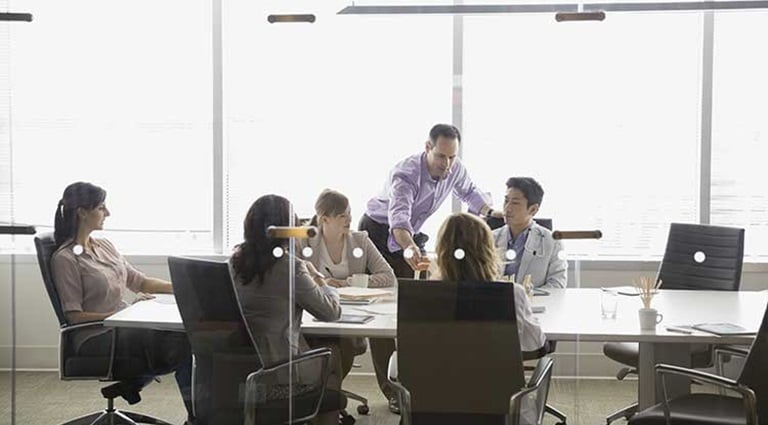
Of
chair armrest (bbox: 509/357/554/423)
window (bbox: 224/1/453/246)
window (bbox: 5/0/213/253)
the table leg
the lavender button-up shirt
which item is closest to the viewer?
chair armrest (bbox: 509/357/554/423)

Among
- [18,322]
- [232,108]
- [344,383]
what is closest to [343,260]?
[344,383]

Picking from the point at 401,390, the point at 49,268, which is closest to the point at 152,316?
the point at 49,268

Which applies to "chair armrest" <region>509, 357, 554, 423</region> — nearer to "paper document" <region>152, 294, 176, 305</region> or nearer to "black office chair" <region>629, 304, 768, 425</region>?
"black office chair" <region>629, 304, 768, 425</region>

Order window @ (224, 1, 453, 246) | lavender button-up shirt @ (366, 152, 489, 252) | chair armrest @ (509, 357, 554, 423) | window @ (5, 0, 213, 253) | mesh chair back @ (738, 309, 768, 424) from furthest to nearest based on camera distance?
1. window @ (5, 0, 213, 253)
2. window @ (224, 1, 453, 246)
3. lavender button-up shirt @ (366, 152, 489, 252)
4. chair armrest @ (509, 357, 554, 423)
5. mesh chair back @ (738, 309, 768, 424)

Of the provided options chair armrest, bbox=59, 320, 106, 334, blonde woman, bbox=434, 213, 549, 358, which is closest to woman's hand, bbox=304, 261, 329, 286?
blonde woman, bbox=434, 213, 549, 358

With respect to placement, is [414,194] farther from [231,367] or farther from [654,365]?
[654,365]

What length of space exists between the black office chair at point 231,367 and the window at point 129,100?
320 millimetres

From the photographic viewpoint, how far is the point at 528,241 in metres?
3.72

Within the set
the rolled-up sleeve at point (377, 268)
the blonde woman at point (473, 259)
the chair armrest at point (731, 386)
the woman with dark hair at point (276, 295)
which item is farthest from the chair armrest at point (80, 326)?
the chair armrest at point (731, 386)

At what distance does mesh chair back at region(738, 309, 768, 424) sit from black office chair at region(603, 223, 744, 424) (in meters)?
0.60

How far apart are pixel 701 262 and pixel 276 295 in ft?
5.28

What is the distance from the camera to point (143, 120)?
155 inches

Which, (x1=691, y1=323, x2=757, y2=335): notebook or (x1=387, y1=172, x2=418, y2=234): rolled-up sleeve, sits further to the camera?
(x1=387, y1=172, x2=418, y2=234): rolled-up sleeve

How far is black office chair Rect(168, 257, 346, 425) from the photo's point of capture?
3.70m
